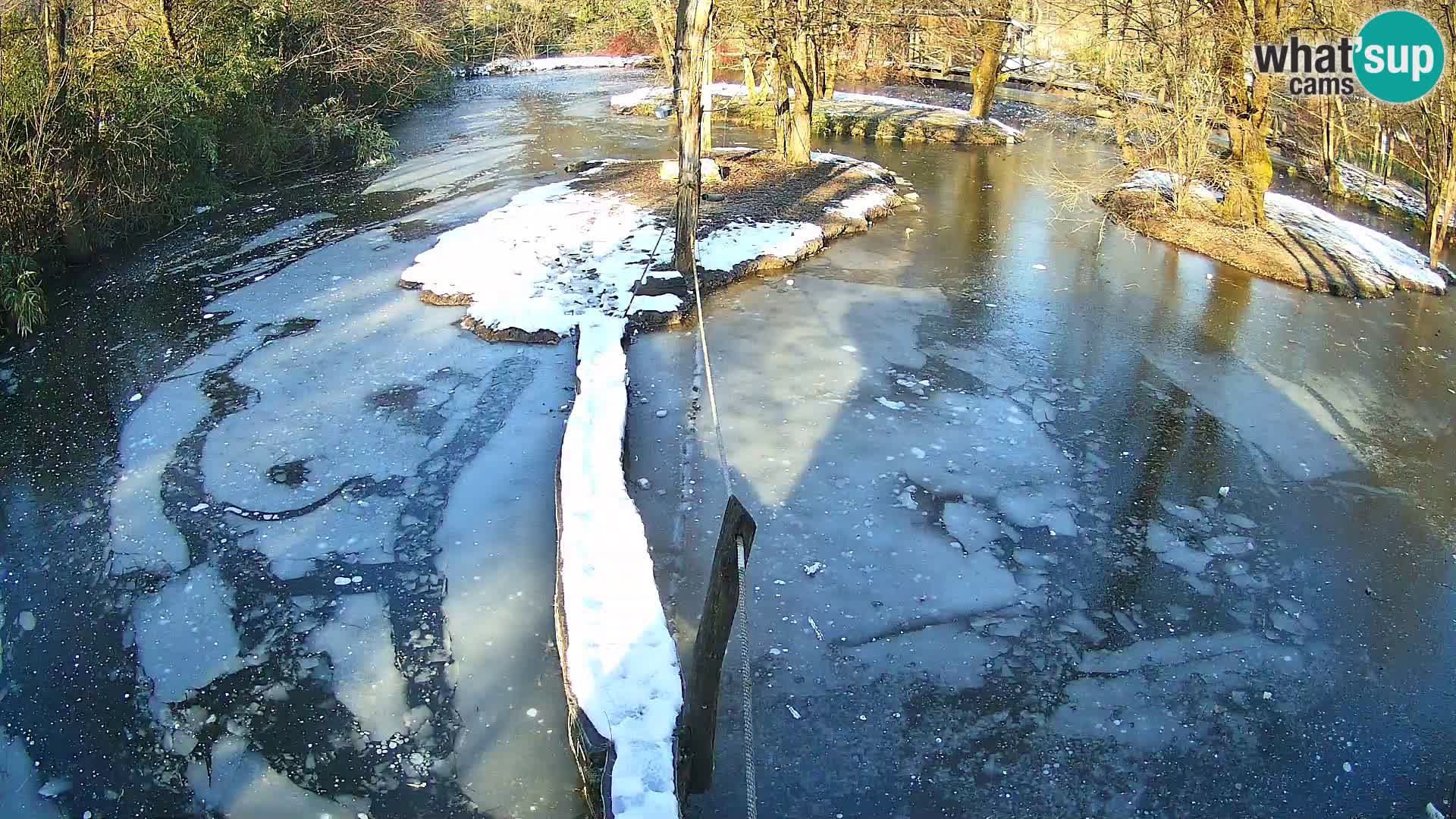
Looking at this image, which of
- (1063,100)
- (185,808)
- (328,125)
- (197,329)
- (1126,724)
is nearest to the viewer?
(185,808)

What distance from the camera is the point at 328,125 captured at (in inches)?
708

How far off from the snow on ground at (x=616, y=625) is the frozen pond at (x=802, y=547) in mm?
463

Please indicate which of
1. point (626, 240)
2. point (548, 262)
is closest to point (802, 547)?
point (548, 262)

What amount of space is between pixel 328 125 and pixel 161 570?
44.7ft

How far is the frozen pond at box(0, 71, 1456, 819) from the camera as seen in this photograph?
16.1 feet

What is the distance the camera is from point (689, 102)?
422 inches

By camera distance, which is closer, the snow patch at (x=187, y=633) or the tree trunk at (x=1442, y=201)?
the snow patch at (x=187, y=633)

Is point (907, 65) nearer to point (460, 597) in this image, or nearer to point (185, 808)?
point (460, 597)

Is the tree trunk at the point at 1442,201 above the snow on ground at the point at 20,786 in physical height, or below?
above

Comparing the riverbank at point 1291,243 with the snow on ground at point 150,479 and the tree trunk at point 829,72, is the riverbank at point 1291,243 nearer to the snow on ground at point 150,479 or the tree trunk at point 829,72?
the tree trunk at point 829,72

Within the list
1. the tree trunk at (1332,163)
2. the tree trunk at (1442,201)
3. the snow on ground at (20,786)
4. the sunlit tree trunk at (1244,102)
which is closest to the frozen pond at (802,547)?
the snow on ground at (20,786)

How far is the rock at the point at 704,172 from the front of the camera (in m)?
16.3

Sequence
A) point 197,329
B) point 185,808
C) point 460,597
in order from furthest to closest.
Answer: point 197,329 → point 460,597 → point 185,808

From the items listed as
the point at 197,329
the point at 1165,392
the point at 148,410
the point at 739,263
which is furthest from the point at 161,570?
the point at 1165,392
